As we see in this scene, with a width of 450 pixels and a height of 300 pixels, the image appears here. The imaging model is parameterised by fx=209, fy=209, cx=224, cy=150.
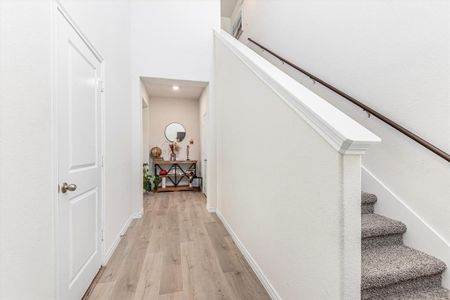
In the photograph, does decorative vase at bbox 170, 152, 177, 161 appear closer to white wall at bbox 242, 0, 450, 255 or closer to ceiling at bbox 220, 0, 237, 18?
white wall at bbox 242, 0, 450, 255

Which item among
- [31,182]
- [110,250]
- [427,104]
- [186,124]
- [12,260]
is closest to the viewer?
[12,260]

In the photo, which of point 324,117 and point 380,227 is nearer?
point 324,117

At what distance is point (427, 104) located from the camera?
159 cm

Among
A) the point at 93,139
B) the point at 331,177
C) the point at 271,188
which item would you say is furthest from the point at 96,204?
the point at 331,177

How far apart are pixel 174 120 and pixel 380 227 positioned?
207 inches

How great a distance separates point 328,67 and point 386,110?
94 cm

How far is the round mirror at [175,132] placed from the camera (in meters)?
5.89

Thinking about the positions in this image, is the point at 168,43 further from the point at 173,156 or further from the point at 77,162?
the point at 173,156

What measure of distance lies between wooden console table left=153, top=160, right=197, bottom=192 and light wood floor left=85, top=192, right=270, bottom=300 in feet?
7.75

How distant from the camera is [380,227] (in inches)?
64.0

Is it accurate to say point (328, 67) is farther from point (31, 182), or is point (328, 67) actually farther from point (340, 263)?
point (31, 182)

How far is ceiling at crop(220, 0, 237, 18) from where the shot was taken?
18.9ft

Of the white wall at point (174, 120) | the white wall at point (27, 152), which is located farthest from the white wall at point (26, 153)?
the white wall at point (174, 120)

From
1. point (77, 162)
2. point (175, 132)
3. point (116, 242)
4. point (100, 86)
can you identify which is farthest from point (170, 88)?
point (77, 162)
